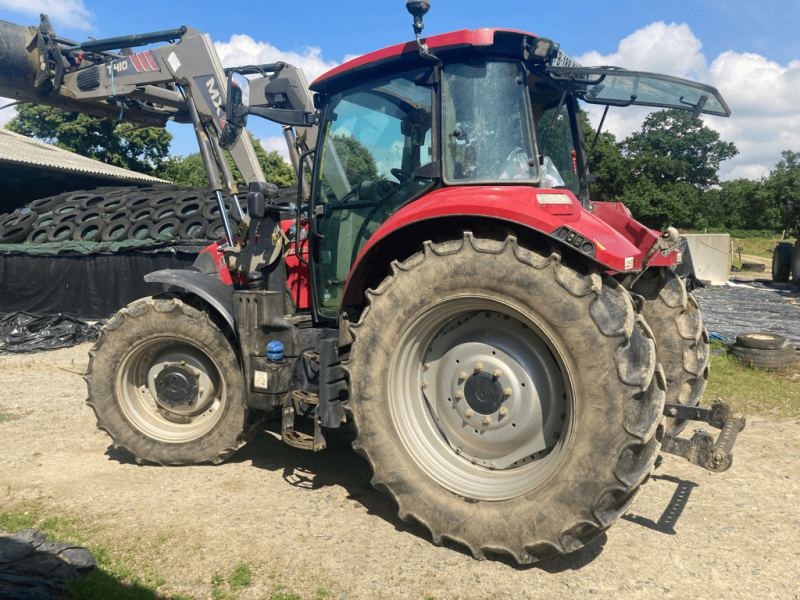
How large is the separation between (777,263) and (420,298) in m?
17.8

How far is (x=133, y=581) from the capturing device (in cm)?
267

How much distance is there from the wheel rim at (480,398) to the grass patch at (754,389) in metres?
3.35

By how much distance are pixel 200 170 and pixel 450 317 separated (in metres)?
44.2

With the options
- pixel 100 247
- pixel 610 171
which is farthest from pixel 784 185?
pixel 100 247

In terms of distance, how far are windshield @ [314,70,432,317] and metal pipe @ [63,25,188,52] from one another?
8.84ft

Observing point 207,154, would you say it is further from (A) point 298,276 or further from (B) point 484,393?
(B) point 484,393

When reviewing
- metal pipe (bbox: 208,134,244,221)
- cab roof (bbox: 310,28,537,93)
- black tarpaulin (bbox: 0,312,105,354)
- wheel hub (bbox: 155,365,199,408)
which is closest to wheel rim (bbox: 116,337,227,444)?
wheel hub (bbox: 155,365,199,408)

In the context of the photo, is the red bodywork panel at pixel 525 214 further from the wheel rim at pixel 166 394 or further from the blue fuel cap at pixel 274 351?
the wheel rim at pixel 166 394

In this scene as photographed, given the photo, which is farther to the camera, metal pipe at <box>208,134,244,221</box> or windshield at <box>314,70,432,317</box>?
metal pipe at <box>208,134,244,221</box>

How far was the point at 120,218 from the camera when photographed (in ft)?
35.4

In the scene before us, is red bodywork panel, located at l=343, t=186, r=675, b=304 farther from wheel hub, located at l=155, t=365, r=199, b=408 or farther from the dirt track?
wheel hub, located at l=155, t=365, r=199, b=408

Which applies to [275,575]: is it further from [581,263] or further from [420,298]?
[581,263]

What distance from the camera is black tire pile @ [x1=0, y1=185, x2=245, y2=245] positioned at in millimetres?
10094

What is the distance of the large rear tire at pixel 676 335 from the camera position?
375 centimetres
